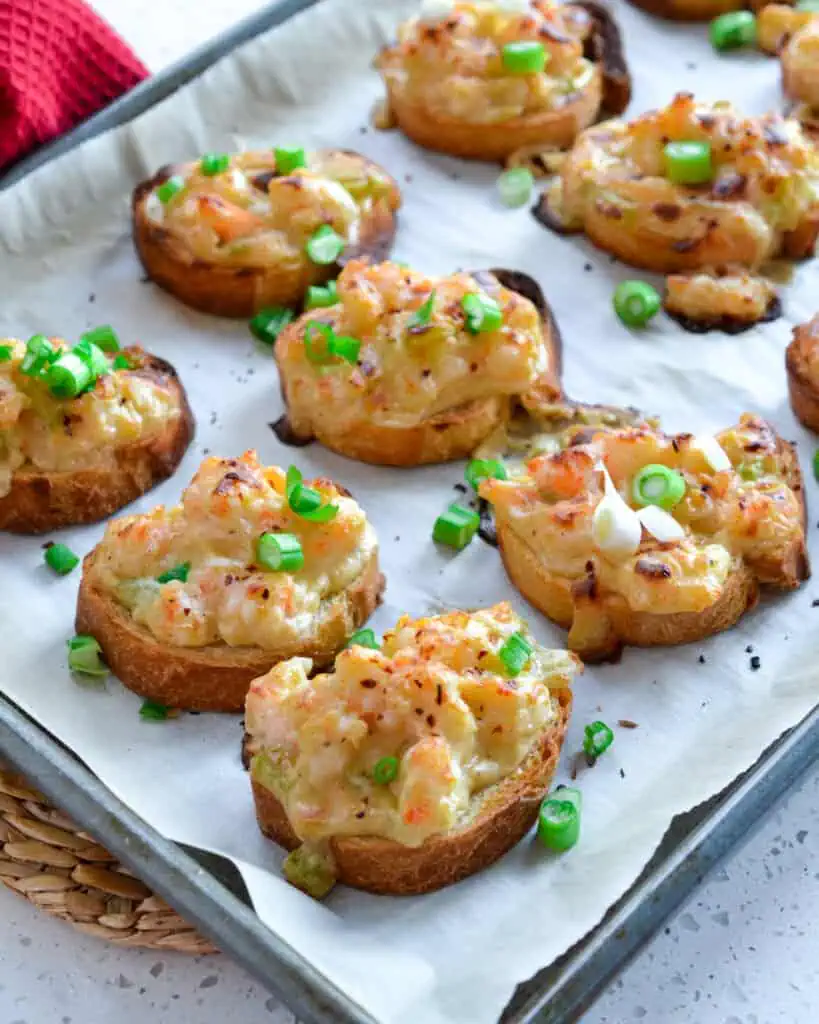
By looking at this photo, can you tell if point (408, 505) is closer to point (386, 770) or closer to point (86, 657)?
point (86, 657)

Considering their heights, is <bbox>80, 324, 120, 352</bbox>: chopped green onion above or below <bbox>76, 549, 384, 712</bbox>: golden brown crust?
above

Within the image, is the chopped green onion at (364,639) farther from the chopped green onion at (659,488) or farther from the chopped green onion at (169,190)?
the chopped green onion at (169,190)

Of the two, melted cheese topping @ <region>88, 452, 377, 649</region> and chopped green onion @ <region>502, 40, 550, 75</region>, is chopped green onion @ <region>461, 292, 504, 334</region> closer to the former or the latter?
melted cheese topping @ <region>88, 452, 377, 649</region>

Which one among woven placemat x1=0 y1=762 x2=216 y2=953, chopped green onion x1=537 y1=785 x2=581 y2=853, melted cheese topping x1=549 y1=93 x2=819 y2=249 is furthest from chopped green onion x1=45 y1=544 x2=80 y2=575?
melted cheese topping x1=549 y1=93 x2=819 y2=249

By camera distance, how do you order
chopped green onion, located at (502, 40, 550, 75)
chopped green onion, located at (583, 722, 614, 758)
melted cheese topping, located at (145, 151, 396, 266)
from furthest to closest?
chopped green onion, located at (502, 40, 550, 75)
melted cheese topping, located at (145, 151, 396, 266)
chopped green onion, located at (583, 722, 614, 758)

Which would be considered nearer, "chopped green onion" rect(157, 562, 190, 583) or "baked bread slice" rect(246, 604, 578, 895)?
"baked bread slice" rect(246, 604, 578, 895)

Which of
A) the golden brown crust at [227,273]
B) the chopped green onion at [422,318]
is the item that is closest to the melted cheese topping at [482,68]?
the golden brown crust at [227,273]
